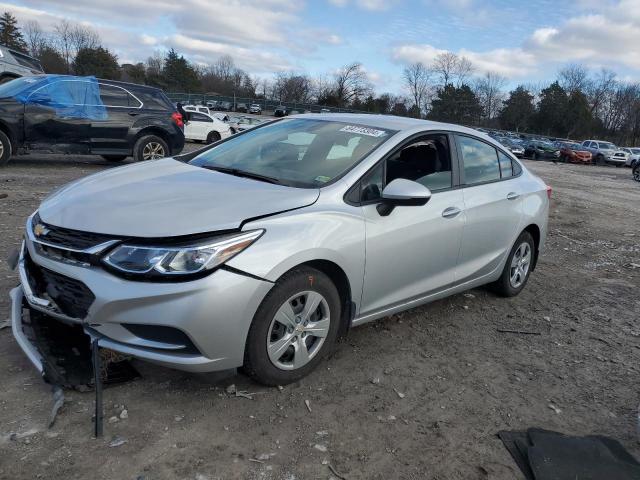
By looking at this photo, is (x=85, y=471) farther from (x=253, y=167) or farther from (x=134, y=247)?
(x=253, y=167)

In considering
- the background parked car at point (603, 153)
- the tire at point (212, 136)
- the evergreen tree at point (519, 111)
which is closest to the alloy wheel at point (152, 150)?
the tire at point (212, 136)

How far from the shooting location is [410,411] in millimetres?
3123

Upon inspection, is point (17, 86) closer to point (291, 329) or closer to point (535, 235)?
point (291, 329)

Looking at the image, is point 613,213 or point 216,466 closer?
point 216,466

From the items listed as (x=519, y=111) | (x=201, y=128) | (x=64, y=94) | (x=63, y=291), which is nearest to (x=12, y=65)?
(x=201, y=128)

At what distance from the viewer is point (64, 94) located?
9828 millimetres

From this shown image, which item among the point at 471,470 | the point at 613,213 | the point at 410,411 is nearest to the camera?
the point at 471,470

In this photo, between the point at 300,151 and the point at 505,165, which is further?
the point at 505,165

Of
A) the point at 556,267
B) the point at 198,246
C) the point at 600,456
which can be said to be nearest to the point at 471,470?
the point at 600,456

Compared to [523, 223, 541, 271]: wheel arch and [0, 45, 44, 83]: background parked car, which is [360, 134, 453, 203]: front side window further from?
[0, 45, 44, 83]: background parked car

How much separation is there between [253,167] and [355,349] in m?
1.48

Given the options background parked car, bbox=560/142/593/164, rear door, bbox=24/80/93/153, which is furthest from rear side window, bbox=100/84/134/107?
background parked car, bbox=560/142/593/164

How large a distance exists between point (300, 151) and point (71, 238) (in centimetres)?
169

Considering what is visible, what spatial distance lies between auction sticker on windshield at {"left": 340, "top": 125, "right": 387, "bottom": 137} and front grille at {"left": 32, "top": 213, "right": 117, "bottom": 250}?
1976mm
